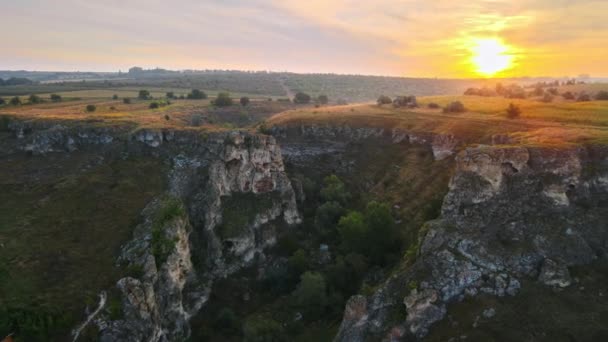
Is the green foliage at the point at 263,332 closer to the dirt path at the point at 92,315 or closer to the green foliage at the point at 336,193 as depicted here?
the dirt path at the point at 92,315

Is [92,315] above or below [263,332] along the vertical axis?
above

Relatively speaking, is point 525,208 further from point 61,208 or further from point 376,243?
point 61,208

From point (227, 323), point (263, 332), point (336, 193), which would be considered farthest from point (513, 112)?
point (227, 323)

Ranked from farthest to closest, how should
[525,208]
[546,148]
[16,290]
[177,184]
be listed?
[177,184]
[546,148]
[525,208]
[16,290]

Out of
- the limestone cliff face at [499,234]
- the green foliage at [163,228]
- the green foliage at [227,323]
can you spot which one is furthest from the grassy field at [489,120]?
the green foliage at [163,228]

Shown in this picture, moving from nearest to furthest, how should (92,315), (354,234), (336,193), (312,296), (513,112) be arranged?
1. (92,315)
2. (312,296)
3. (354,234)
4. (336,193)
5. (513,112)

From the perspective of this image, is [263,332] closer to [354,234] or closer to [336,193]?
[354,234]

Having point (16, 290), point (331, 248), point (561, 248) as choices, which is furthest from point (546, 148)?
point (16, 290)
